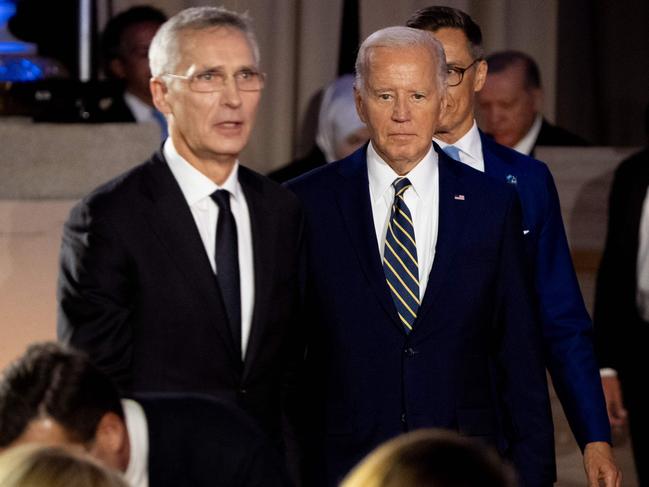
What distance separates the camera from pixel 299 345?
109 inches

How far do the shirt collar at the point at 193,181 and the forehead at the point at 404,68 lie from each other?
368 millimetres

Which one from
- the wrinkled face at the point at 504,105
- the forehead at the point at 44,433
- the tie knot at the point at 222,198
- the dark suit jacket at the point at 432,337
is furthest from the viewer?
the wrinkled face at the point at 504,105

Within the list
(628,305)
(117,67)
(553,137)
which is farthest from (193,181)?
(553,137)

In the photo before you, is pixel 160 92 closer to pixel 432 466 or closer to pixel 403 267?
pixel 403 267

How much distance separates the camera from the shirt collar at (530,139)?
4.84 metres

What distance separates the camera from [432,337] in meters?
2.74

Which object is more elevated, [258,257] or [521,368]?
[258,257]

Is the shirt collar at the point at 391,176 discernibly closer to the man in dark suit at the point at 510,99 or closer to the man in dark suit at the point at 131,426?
the man in dark suit at the point at 131,426

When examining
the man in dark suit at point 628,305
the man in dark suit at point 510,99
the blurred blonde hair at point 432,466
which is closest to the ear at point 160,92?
the blurred blonde hair at point 432,466

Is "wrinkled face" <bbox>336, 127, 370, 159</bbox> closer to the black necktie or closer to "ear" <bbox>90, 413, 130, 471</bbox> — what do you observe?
the black necktie

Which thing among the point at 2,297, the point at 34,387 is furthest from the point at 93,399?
the point at 2,297

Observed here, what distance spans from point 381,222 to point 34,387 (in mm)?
891

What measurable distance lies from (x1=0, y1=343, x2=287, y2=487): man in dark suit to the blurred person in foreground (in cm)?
239

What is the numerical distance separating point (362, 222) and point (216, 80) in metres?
0.41
